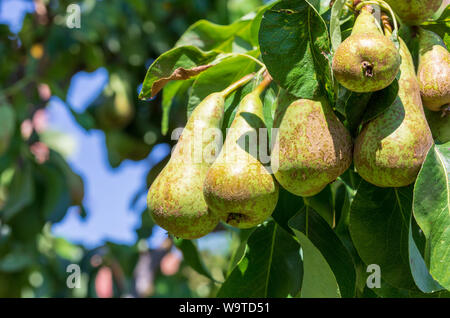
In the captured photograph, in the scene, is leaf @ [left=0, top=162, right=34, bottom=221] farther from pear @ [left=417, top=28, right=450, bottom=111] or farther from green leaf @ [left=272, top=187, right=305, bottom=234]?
pear @ [left=417, top=28, right=450, bottom=111]

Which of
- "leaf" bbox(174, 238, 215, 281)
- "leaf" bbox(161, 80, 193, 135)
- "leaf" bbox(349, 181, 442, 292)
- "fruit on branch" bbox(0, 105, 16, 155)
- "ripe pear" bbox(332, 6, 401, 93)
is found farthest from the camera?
"fruit on branch" bbox(0, 105, 16, 155)

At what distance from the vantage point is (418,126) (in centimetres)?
93

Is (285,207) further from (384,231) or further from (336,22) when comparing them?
(336,22)

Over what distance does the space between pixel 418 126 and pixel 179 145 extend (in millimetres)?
393

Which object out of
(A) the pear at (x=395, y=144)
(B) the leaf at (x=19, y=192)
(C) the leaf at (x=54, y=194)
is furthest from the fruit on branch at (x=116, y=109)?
(A) the pear at (x=395, y=144)

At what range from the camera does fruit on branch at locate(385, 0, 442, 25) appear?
1056mm

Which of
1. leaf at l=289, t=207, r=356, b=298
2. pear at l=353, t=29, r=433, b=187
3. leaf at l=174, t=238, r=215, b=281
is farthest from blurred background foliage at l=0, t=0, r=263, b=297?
pear at l=353, t=29, r=433, b=187

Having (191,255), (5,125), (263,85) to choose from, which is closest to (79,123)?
(5,125)

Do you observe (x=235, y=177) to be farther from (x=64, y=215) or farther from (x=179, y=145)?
(x=64, y=215)

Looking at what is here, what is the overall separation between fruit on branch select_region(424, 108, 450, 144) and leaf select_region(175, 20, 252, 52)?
577mm

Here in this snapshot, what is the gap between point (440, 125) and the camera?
3.41ft

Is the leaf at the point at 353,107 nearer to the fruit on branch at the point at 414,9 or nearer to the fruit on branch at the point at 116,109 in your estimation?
the fruit on branch at the point at 414,9

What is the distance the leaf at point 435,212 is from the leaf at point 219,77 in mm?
425

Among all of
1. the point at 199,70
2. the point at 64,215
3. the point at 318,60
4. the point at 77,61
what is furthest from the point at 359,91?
the point at 77,61
